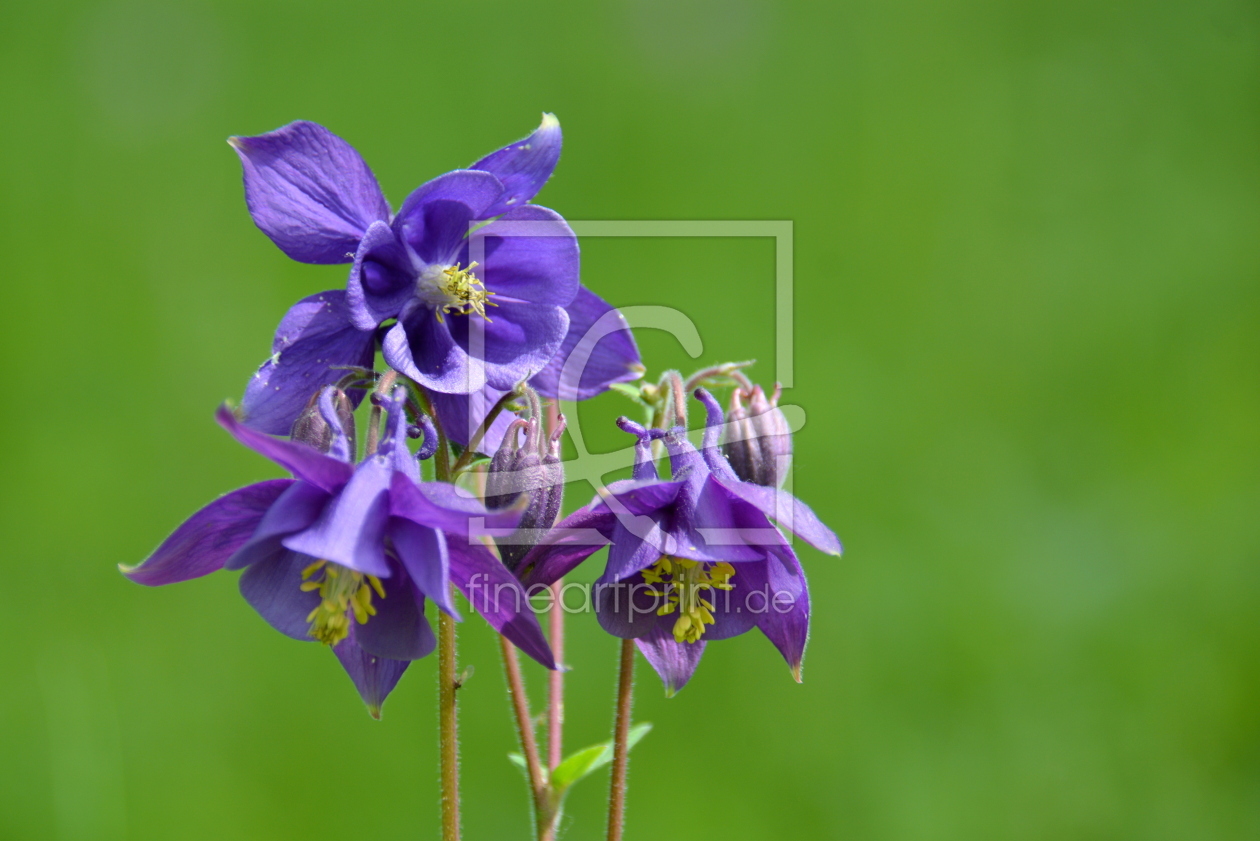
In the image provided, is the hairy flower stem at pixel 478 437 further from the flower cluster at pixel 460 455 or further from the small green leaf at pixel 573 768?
the small green leaf at pixel 573 768

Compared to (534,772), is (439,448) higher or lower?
higher

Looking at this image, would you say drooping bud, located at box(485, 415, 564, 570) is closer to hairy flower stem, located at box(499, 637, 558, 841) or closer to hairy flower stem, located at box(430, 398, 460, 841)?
hairy flower stem, located at box(430, 398, 460, 841)

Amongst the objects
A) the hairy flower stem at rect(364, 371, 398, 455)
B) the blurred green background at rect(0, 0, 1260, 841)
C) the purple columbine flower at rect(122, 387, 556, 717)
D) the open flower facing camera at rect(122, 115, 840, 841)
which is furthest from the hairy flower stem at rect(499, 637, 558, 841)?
the blurred green background at rect(0, 0, 1260, 841)

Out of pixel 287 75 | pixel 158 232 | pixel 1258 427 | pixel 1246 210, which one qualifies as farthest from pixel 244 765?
pixel 1246 210

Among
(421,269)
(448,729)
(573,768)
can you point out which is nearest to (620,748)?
(573,768)

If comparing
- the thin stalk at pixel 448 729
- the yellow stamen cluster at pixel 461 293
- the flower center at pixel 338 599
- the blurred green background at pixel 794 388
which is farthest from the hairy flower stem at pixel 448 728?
the blurred green background at pixel 794 388

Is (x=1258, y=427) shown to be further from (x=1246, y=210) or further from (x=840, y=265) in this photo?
(x=840, y=265)

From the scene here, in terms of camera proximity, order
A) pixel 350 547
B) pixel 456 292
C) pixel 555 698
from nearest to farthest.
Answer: pixel 350 547 → pixel 456 292 → pixel 555 698

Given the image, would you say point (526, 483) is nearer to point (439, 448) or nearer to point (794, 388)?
point (439, 448)
